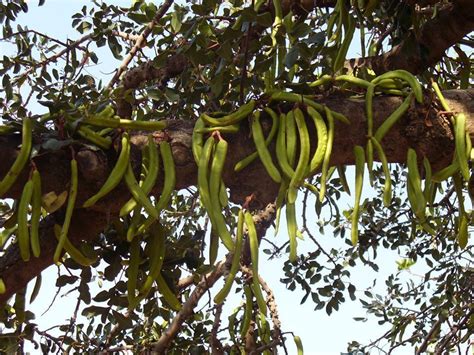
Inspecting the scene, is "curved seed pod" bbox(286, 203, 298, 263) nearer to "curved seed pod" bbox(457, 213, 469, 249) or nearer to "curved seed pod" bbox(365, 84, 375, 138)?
"curved seed pod" bbox(365, 84, 375, 138)

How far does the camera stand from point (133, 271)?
1493 millimetres

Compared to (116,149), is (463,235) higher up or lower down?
lower down

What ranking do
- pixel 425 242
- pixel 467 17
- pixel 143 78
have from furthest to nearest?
pixel 425 242 < pixel 143 78 < pixel 467 17

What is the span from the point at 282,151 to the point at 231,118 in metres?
0.12

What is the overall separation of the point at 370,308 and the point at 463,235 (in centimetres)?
192

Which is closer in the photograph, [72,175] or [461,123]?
[72,175]

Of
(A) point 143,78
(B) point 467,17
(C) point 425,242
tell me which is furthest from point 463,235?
(C) point 425,242

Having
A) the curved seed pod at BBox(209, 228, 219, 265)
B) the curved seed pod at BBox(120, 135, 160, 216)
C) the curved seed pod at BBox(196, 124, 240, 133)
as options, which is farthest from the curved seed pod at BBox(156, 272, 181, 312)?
the curved seed pod at BBox(196, 124, 240, 133)

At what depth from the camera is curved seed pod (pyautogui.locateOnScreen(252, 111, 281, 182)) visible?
4.16 ft

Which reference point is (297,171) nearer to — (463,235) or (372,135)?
(372,135)

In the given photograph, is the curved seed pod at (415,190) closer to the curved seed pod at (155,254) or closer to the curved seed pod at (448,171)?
the curved seed pod at (448,171)

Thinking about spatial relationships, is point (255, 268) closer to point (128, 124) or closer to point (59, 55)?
point (128, 124)

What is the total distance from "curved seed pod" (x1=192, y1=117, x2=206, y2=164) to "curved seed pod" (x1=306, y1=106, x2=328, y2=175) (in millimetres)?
204

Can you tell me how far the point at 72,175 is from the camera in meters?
1.27
